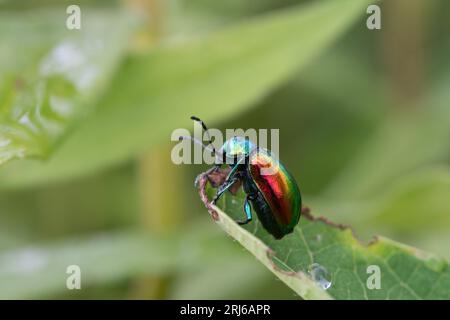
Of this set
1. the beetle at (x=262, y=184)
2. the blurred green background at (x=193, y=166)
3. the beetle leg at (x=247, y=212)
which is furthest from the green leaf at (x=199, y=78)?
the beetle leg at (x=247, y=212)

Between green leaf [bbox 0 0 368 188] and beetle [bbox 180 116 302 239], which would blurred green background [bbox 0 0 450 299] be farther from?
beetle [bbox 180 116 302 239]

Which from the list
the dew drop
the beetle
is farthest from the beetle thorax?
the dew drop

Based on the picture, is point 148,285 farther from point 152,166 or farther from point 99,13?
point 99,13

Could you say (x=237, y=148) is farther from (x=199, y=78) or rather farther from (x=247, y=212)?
(x=199, y=78)

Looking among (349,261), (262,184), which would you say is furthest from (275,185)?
(349,261)
